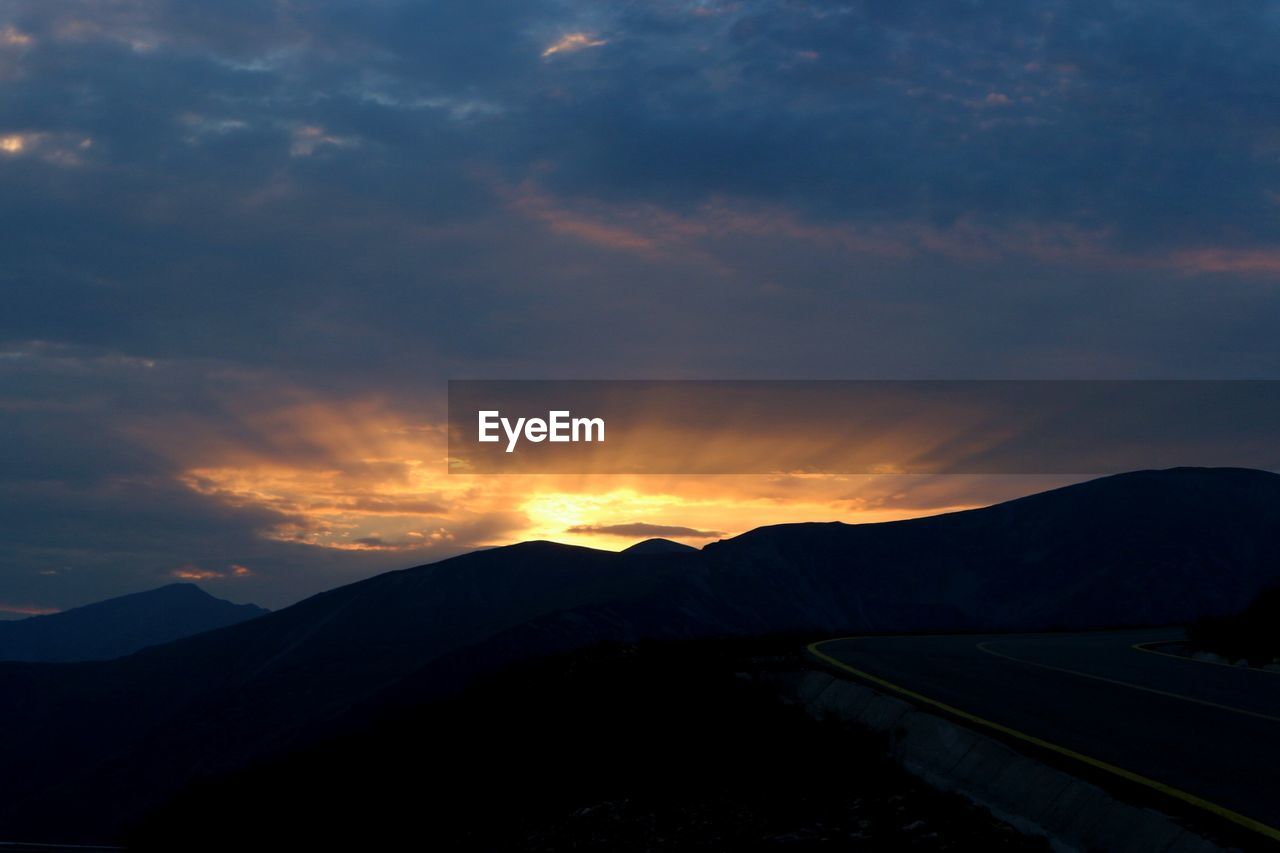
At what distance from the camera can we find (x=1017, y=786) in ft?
40.9

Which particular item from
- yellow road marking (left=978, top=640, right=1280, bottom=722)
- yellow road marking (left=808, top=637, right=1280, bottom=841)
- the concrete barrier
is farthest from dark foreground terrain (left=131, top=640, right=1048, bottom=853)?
yellow road marking (left=978, top=640, right=1280, bottom=722)

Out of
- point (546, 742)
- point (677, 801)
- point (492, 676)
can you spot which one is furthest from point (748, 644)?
point (677, 801)

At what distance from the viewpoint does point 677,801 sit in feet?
48.2

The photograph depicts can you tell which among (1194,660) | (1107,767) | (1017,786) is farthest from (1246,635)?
(1017,786)

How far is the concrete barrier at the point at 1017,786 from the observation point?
1041 centimetres

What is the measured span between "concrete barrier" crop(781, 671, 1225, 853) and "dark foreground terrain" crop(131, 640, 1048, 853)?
0.97 ft

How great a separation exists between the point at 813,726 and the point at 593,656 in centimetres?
1186

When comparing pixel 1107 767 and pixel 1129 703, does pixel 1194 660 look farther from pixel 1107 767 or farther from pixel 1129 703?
pixel 1107 767

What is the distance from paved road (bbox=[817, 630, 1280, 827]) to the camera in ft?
41.6

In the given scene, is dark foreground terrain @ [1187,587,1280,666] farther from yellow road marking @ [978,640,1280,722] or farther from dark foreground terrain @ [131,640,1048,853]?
dark foreground terrain @ [131,640,1048,853]

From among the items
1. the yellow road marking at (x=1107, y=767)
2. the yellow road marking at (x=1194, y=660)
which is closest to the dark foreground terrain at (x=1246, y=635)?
the yellow road marking at (x=1194, y=660)

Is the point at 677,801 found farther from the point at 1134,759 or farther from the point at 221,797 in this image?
the point at 221,797

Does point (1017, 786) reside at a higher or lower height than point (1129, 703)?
lower

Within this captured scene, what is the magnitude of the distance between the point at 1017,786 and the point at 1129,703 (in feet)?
23.1
